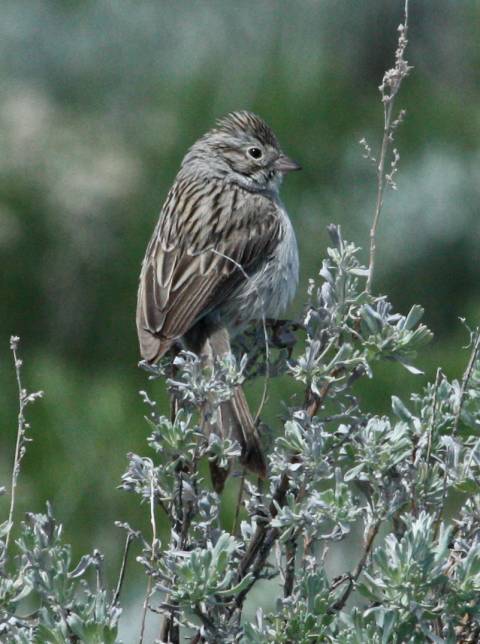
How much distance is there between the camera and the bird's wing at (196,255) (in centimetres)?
438

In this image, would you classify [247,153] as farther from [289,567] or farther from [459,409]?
[289,567]

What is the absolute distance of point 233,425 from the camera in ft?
12.4

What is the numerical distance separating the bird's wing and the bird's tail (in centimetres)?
10

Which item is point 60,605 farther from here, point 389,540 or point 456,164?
point 456,164

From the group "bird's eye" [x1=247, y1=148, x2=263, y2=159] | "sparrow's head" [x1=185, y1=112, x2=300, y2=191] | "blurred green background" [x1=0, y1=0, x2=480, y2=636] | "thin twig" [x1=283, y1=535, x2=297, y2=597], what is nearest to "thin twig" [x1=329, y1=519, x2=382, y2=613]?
"thin twig" [x1=283, y1=535, x2=297, y2=597]

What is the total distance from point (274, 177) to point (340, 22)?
20.8 ft

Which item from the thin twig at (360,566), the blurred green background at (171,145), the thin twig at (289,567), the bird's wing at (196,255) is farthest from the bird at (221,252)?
the blurred green background at (171,145)

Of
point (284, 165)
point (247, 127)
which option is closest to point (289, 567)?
point (284, 165)

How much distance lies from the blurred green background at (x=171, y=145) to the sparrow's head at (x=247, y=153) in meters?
2.10

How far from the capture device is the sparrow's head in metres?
5.38

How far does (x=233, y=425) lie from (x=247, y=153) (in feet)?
6.11

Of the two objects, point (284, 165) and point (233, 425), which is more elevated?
point (284, 165)

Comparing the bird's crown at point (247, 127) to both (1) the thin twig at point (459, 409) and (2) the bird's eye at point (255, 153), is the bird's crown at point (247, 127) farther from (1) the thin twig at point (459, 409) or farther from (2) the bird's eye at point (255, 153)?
(1) the thin twig at point (459, 409)

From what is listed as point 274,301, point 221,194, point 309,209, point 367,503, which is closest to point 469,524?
point 367,503
